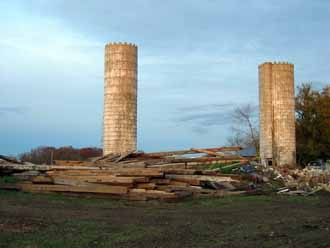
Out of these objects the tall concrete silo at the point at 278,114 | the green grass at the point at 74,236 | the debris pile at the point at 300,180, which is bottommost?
the green grass at the point at 74,236

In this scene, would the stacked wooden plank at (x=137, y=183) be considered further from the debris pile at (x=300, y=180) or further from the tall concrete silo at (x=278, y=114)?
the tall concrete silo at (x=278, y=114)

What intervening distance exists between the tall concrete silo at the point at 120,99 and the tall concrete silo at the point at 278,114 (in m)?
8.86

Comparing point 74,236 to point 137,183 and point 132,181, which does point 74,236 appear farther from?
point 137,183

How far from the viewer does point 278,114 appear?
2889 centimetres

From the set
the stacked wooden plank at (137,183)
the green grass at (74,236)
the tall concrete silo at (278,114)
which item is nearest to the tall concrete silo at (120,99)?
the stacked wooden plank at (137,183)

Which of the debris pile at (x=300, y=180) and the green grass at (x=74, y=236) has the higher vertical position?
the debris pile at (x=300, y=180)

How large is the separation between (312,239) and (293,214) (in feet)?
14.4

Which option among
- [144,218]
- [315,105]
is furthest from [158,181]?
[315,105]

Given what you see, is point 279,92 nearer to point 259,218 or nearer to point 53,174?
point 53,174

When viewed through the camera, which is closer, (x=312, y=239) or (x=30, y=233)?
(x=312, y=239)

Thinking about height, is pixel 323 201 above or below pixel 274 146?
below

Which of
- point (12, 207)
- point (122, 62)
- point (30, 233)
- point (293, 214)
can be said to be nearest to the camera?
point (30, 233)

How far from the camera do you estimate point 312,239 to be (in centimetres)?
753

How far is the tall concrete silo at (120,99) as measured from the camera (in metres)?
23.9
